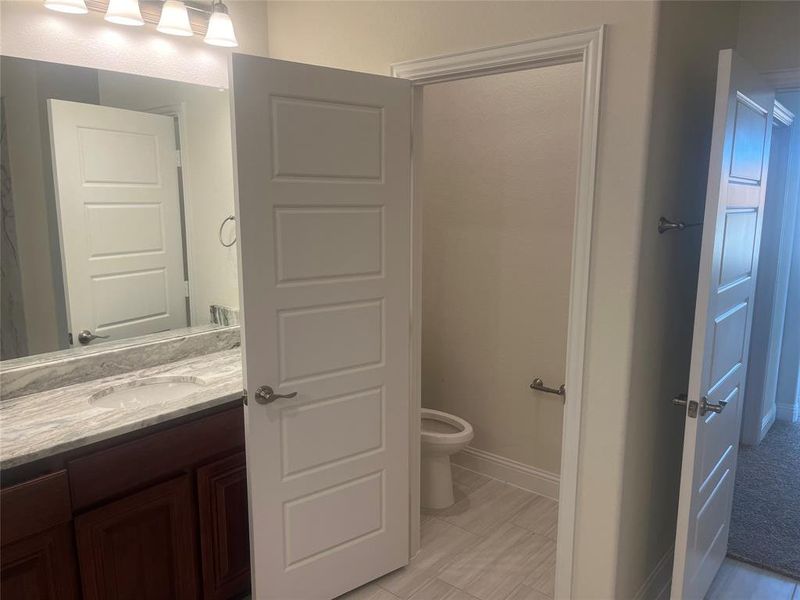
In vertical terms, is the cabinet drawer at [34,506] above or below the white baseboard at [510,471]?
above

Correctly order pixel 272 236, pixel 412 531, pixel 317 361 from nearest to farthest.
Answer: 1. pixel 272 236
2. pixel 317 361
3. pixel 412 531

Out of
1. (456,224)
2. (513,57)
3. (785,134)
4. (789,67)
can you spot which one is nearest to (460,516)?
(456,224)

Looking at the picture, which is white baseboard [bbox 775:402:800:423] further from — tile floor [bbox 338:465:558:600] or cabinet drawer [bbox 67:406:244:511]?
cabinet drawer [bbox 67:406:244:511]

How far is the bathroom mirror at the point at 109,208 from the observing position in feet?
6.67

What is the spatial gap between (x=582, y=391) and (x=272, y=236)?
1153 mm

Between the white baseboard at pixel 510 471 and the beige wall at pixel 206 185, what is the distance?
1.64 m

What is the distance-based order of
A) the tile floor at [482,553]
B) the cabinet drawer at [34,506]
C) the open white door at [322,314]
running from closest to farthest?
the cabinet drawer at [34,506] → the open white door at [322,314] → the tile floor at [482,553]

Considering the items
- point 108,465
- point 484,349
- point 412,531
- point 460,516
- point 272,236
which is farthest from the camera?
point 484,349

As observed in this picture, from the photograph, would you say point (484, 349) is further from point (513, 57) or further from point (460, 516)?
point (513, 57)

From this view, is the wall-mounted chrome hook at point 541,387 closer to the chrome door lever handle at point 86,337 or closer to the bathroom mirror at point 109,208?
the bathroom mirror at point 109,208

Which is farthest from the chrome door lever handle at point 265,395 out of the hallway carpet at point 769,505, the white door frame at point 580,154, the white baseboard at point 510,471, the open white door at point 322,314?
the hallway carpet at point 769,505

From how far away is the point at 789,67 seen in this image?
89.7 inches

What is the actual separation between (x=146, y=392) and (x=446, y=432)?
1532 mm

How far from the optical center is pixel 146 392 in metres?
2.27
